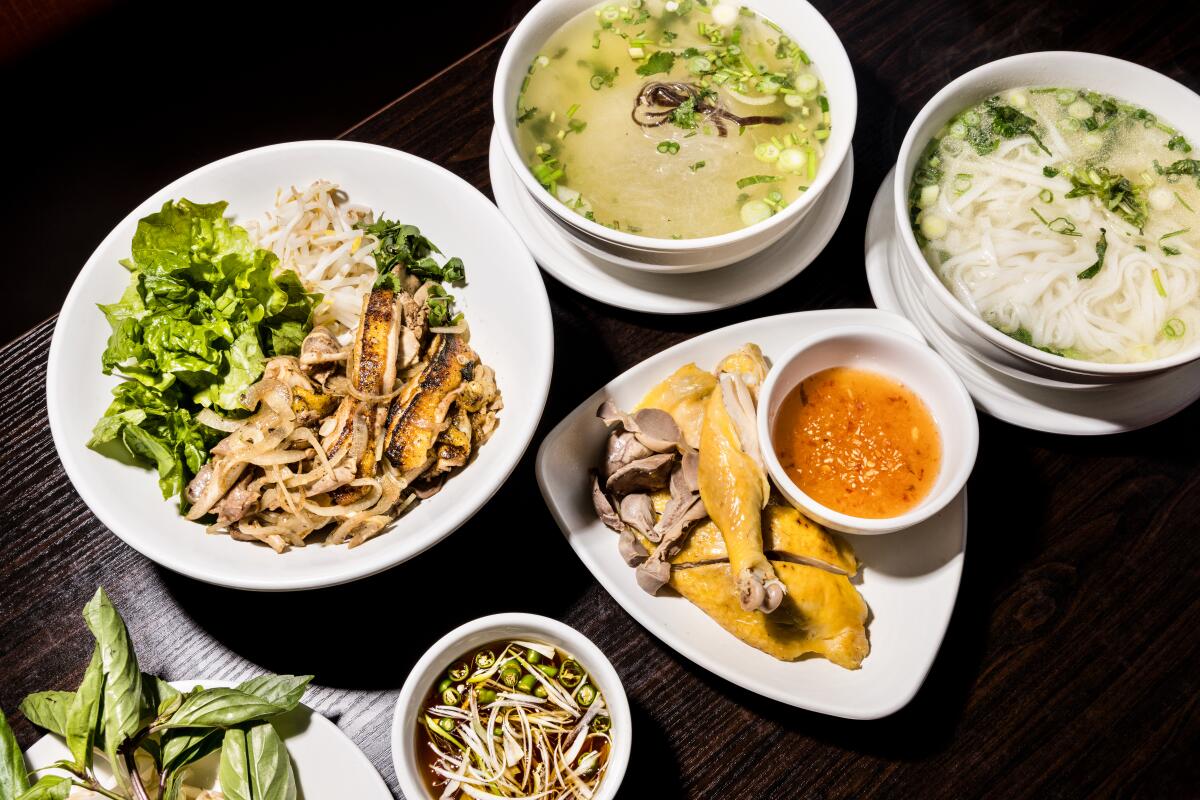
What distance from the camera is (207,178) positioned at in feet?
7.20

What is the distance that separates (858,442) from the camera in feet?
7.19

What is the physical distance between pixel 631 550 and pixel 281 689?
32.8 inches

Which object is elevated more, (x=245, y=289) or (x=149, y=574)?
(x=245, y=289)

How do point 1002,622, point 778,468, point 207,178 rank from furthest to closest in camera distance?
point 1002,622, point 207,178, point 778,468

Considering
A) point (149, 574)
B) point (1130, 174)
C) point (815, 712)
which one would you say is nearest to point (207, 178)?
point (149, 574)

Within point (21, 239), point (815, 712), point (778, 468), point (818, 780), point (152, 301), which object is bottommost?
point (818, 780)

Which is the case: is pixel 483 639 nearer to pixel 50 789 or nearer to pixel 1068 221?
pixel 50 789

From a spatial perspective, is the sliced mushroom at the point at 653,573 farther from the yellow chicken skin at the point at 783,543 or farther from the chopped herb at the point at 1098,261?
the chopped herb at the point at 1098,261

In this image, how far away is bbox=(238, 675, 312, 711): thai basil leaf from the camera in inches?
80.2

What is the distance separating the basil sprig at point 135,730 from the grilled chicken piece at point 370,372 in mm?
497

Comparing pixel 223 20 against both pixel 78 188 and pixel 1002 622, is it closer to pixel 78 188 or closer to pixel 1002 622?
pixel 78 188

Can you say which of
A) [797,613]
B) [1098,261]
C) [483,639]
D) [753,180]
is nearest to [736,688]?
[797,613]

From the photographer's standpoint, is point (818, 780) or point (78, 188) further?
point (78, 188)

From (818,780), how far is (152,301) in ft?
6.34
